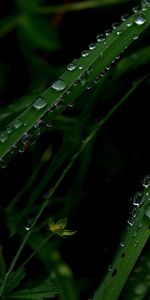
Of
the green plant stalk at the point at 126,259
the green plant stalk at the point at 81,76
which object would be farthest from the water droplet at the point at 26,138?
the green plant stalk at the point at 126,259

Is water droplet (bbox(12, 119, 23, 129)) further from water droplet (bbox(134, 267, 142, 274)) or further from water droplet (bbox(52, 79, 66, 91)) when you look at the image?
water droplet (bbox(134, 267, 142, 274))

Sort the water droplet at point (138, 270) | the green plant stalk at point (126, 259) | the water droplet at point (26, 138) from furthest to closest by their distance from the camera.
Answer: the water droplet at point (138, 270), the water droplet at point (26, 138), the green plant stalk at point (126, 259)

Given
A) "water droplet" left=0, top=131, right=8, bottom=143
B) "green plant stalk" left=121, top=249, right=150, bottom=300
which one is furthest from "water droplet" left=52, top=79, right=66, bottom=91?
"green plant stalk" left=121, top=249, right=150, bottom=300

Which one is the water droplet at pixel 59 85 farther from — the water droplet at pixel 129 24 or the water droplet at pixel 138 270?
the water droplet at pixel 138 270

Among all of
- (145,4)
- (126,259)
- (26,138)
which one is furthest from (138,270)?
(145,4)

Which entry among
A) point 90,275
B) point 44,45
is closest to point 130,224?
point 90,275

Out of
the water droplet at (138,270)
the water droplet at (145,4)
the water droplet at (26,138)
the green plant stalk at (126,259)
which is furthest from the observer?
the water droplet at (145,4)
